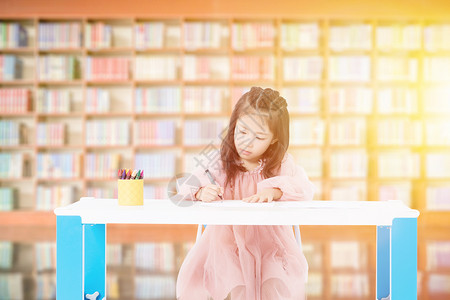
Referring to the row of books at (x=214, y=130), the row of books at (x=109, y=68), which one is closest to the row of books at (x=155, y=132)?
the row of books at (x=214, y=130)

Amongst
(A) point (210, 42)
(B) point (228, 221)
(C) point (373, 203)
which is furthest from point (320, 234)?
(B) point (228, 221)

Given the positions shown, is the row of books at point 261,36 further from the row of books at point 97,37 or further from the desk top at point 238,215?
the desk top at point 238,215

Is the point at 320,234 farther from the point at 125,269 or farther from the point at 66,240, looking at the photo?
the point at 66,240

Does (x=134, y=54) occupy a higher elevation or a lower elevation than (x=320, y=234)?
higher

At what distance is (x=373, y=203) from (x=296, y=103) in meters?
3.32

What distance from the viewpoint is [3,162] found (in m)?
4.88

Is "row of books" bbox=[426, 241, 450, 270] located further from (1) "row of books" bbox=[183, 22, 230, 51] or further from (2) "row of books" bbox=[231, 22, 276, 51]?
(1) "row of books" bbox=[183, 22, 230, 51]

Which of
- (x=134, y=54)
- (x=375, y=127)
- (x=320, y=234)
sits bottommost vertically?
(x=320, y=234)

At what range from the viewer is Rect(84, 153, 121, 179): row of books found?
4.84 meters

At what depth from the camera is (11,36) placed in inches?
192

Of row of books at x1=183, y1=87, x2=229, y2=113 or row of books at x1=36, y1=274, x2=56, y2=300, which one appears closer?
row of books at x1=36, y1=274, x2=56, y2=300

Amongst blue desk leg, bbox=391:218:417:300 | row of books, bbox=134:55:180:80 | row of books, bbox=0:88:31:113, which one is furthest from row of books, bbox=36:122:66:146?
blue desk leg, bbox=391:218:417:300

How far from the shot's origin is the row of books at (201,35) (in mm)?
4805

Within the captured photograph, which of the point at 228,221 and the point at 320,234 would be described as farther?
the point at 320,234
